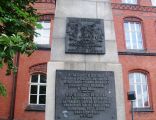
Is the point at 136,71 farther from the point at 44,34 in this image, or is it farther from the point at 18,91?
the point at 18,91

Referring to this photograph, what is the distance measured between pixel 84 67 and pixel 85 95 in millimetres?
601

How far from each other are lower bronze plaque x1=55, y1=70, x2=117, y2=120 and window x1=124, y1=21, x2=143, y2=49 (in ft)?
44.6

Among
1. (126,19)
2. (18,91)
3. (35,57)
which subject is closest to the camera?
(18,91)

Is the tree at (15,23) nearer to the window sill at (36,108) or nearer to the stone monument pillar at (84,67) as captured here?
the stone monument pillar at (84,67)

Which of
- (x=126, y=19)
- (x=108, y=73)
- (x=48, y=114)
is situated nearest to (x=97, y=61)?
(x=108, y=73)

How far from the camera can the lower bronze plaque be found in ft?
18.6

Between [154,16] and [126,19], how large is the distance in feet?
6.40

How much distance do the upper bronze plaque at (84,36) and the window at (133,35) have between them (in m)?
13.1

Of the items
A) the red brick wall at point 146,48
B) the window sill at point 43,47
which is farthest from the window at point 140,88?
the window sill at point 43,47

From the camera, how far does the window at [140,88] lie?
1791 centimetres

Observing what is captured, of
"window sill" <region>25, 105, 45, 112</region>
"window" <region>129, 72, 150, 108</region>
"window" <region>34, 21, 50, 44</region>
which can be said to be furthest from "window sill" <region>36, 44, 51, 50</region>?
"window" <region>129, 72, 150, 108</region>

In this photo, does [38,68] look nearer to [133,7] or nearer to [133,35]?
[133,35]

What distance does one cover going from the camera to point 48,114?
5.66 m

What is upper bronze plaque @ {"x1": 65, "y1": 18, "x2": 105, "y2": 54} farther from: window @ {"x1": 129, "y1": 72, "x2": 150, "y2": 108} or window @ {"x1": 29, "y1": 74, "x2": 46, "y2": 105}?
window @ {"x1": 129, "y1": 72, "x2": 150, "y2": 108}
